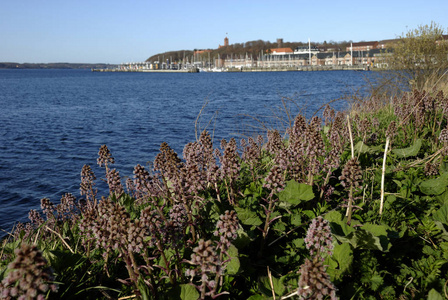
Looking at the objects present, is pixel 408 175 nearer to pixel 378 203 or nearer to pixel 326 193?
pixel 378 203

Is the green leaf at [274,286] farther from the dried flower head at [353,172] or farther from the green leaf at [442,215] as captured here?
the green leaf at [442,215]

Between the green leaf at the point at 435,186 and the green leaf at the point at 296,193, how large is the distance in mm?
1410

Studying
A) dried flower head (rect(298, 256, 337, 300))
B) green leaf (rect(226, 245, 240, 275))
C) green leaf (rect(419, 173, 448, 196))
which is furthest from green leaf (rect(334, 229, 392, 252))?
green leaf (rect(419, 173, 448, 196))

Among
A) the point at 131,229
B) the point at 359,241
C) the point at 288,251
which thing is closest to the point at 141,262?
the point at 131,229

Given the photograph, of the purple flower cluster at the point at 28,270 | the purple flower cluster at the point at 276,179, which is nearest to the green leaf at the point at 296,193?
the purple flower cluster at the point at 276,179

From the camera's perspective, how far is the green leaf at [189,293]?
2586mm

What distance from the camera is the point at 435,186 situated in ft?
13.6

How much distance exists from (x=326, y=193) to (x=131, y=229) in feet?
8.84

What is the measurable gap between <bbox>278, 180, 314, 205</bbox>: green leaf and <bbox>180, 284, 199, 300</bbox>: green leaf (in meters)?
1.69

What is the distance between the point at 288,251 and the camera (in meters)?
3.51

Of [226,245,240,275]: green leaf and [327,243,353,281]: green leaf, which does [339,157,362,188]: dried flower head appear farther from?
[226,245,240,275]: green leaf

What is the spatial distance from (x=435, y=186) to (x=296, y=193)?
5.39 feet

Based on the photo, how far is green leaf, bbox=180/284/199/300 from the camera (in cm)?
259

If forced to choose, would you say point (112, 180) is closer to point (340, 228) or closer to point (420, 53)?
point (340, 228)
